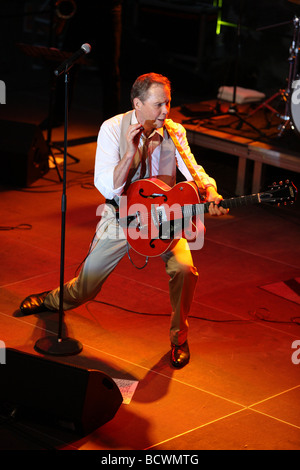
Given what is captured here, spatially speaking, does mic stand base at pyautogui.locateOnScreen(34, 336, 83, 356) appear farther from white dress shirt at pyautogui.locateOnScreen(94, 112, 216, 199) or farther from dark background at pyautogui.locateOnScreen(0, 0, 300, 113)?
dark background at pyautogui.locateOnScreen(0, 0, 300, 113)

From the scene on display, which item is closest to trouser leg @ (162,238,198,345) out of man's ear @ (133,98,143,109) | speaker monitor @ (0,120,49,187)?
man's ear @ (133,98,143,109)

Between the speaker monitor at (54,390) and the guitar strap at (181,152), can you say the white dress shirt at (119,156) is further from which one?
the speaker monitor at (54,390)

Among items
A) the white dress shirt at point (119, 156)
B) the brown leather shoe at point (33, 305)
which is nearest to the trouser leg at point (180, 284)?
the white dress shirt at point (119, 156)

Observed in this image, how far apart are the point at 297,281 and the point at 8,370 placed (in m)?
2.99

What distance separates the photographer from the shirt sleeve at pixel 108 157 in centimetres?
460

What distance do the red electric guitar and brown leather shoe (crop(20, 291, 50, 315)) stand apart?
0.88 metres

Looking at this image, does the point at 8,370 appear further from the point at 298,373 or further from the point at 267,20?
the point at 267,20

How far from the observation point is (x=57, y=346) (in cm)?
478

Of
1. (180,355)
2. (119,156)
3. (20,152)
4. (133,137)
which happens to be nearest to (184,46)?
(20,152)

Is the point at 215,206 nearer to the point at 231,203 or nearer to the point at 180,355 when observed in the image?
the point at 231,203

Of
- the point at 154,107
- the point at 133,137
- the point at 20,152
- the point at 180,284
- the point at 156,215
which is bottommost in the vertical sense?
the point at 20,152

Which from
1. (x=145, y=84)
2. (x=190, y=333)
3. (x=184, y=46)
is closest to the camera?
(x=145, y=84)

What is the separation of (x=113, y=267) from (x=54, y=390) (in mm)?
1293
